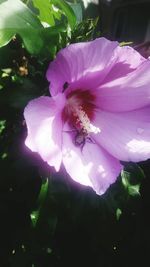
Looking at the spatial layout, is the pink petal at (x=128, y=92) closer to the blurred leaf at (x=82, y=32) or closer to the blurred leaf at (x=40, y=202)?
the blurred leaf at (x=82, y=32)

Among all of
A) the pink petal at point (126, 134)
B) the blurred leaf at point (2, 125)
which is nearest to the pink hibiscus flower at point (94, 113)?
the pink petal at point (126, 134)

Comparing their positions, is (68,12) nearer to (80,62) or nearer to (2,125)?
(80,62)

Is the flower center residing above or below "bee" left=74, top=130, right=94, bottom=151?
above

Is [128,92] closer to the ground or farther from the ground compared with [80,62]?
closer to the ground

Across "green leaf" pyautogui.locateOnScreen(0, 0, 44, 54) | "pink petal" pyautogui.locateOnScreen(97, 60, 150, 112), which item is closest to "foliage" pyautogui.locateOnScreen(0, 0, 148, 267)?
"green leaf" pyautogui.locateOnScreen(0, 0, 44, 54)

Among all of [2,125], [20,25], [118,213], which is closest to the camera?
[20,25]

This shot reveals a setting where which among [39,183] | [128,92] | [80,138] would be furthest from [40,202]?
[128,92]

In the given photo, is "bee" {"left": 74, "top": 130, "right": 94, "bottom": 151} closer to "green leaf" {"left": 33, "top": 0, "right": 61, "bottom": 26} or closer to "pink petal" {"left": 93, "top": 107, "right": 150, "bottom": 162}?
"pink petal" {"left": 93, "top": 107, "right": 150, "bottom": 162}
